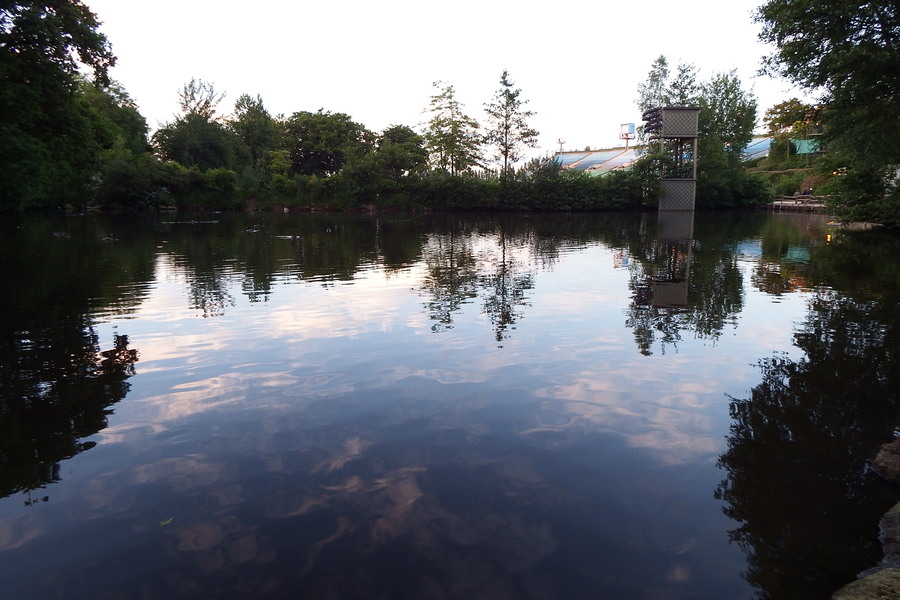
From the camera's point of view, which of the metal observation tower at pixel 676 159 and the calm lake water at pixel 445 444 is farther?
the metal observation tower at pixel 676 159

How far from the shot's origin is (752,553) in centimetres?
413

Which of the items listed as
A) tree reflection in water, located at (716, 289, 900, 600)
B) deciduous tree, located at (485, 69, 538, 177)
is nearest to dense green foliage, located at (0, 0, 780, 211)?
deciduous tree, located at (485, 69, 538, 177)

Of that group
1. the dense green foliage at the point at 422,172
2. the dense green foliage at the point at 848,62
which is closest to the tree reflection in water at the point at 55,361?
the dense green foliage at the point at 848,62

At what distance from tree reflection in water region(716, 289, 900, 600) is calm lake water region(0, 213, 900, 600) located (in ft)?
0.09

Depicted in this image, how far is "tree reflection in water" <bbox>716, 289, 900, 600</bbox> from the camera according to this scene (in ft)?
13.1

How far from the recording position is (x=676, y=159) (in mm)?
51156

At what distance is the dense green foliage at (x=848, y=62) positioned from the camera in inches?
622

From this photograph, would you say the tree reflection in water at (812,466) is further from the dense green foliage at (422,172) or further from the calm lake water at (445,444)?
the dense green foliage at (422,172)

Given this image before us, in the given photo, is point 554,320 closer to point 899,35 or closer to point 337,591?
point 337,591

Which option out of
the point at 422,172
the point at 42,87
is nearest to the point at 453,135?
the point at 422,172

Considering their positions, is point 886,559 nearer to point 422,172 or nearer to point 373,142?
point 422,172

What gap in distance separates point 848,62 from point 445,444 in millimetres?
17033

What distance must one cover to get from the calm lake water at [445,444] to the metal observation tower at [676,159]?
128ft

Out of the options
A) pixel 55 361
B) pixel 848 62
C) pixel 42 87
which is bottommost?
pixel 55 361
